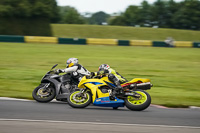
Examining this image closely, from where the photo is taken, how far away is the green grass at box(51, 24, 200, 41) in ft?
189

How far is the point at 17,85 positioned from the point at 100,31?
46.5 m

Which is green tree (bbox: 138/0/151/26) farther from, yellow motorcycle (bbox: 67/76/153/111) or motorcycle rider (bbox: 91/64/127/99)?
yellow motorcycle (bbox: 67/76/153/111)

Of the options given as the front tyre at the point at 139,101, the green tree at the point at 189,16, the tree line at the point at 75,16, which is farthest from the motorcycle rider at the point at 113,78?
the green tree at the point at 189,16

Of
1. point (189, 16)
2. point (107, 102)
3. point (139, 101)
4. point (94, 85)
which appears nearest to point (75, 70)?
point (94, 85)

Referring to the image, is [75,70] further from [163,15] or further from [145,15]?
[145,15]

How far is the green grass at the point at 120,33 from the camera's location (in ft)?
189

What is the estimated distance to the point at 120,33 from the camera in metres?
60.2

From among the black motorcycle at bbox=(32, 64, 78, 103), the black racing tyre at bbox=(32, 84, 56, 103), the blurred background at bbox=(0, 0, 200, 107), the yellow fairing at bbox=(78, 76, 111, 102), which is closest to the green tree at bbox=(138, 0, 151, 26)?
the blurred background at bbox=(0, 0, 200, 107)

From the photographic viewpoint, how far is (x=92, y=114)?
8922 millimetres

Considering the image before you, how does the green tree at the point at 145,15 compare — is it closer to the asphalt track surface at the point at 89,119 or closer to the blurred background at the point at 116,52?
the blurred background at the point at 116,52

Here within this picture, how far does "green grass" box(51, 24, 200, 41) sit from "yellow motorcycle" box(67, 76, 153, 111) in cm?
4702

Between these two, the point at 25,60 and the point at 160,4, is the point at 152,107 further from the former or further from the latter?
the point at 160,4

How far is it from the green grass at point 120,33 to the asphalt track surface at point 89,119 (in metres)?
47.3

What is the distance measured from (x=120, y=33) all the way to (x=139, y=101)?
51.4 meters
